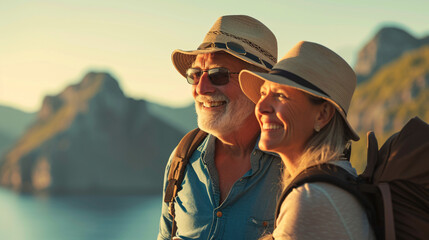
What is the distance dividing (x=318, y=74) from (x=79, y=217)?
330 ft

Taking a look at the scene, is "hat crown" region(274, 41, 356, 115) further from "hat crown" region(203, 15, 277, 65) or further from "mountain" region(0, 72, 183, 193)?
"mountain" region(0, 72, 183, 193)

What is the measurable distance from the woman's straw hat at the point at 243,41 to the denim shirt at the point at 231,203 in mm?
706

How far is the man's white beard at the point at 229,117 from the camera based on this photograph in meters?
3.78

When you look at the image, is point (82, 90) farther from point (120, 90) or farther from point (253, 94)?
point (253, 94)

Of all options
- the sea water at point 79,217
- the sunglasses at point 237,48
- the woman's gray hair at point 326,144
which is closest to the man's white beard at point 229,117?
the sunglasses at point 237,48

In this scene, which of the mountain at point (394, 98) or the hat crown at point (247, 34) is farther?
the mountain at point (394, 98)

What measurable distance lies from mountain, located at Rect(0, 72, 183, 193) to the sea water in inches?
581

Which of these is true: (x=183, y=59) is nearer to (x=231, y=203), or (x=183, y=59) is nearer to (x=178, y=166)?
(x=178, y=166)

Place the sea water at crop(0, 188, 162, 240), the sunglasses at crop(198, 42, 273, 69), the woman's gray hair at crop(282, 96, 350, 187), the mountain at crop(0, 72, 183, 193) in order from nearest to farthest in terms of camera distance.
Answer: the woman's gray hair at crop(282, 96, 350, 187) < the sunglasses at crop(198, 42, 273, 69) < the sea water at crop(0, 188, 162, 240) < the mountain at crop(0, 72, 183, 193)

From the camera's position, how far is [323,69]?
8.08 feet

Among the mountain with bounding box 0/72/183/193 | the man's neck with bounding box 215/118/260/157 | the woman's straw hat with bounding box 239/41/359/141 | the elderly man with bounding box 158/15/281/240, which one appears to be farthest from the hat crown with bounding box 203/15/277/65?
the mountain with bounding box 0/72/183/193

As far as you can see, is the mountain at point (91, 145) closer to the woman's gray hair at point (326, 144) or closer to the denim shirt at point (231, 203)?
Result: the denim shirt at point (231, 203)

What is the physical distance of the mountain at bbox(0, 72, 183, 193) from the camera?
14562cm

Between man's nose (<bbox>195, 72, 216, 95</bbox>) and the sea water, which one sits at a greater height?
man's nose (<bbox>195, 72, 216, 95</bbox>)
